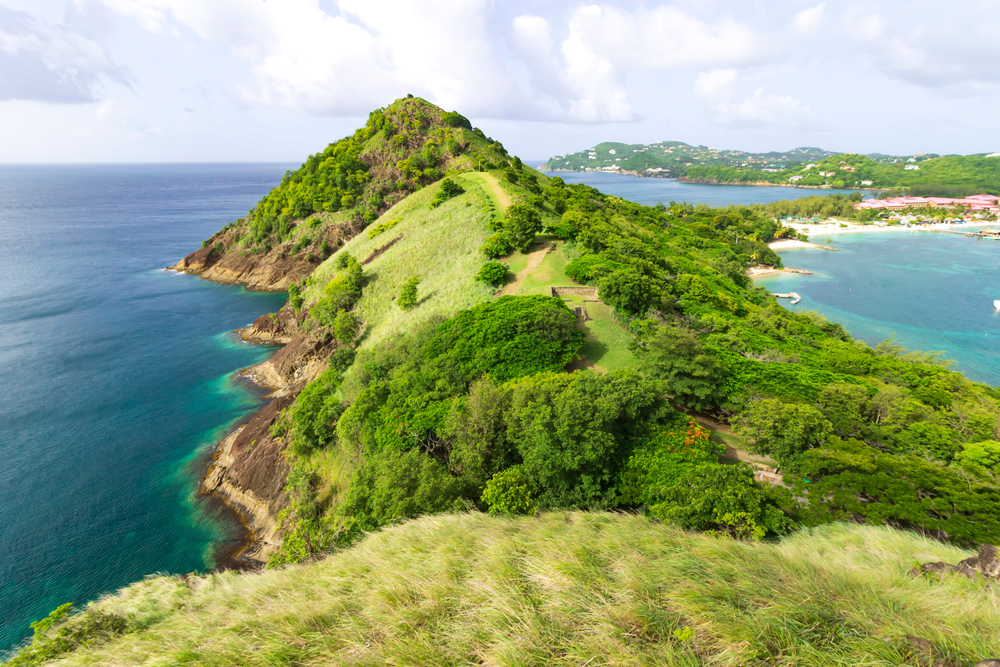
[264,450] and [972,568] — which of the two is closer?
[972,568]

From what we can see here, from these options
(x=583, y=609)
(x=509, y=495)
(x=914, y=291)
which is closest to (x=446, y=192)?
(x=509, y=495)

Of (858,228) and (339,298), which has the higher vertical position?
(858,228)

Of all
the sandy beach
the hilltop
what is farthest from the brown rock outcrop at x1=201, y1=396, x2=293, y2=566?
the sandy beach

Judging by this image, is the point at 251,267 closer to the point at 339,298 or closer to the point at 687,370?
the point at 339,298

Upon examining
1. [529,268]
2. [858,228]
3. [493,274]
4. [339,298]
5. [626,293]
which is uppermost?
[858,228]

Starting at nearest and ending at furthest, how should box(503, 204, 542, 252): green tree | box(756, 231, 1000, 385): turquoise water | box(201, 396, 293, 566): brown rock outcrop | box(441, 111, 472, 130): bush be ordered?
box(201, 396, 293, 566): brown rock outcrop → box(503, 204, 542, 252): green tree → box(756, 231, 1000, 385): turquoise water → box(441, 111, 472, 130): bush

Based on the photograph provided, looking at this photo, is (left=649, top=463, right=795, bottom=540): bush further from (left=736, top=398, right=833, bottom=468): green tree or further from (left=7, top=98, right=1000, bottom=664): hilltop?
(left=736, top=398, right=833, bottom=468): green tree

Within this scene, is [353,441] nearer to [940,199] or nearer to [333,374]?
[333,374]
